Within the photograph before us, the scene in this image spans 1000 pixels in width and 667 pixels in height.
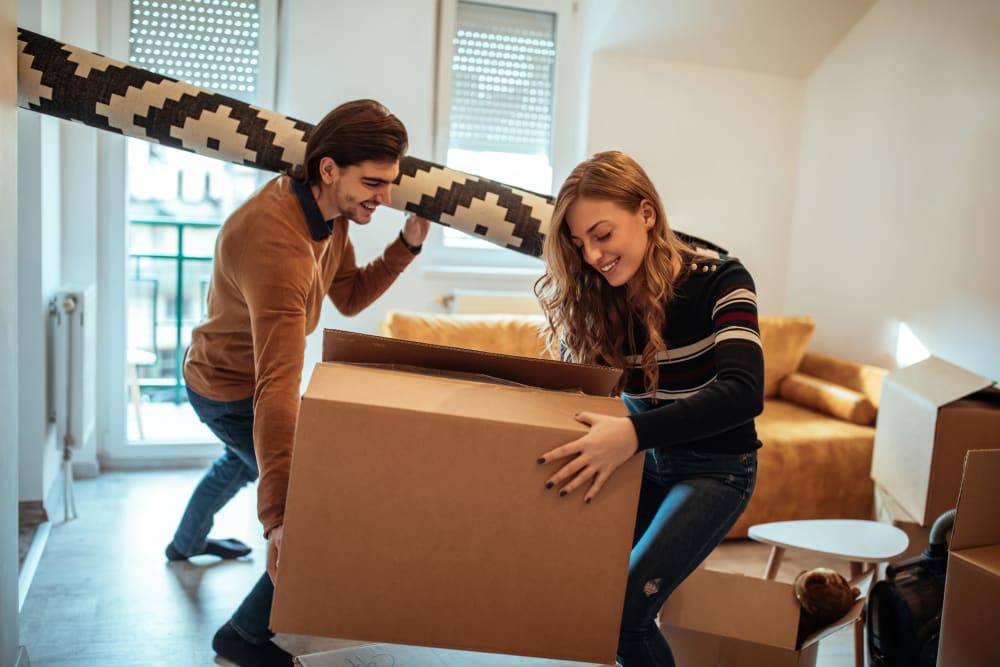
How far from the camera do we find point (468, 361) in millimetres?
1220

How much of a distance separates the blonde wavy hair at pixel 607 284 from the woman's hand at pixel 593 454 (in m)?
0.36

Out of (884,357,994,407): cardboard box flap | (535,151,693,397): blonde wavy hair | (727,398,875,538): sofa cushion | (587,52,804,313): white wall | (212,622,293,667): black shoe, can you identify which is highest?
(587,52,804,313): white wall

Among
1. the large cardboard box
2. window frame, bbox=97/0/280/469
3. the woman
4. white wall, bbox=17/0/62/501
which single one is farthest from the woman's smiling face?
window frame, bbox=97/0/280/469

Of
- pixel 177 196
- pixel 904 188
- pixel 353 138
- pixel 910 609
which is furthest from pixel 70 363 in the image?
pixel 904 188

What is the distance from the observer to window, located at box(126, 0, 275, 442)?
330 centimetres

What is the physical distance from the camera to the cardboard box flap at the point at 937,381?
87.7 inches

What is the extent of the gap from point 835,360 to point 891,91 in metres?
1.12

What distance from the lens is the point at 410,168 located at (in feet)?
6.28

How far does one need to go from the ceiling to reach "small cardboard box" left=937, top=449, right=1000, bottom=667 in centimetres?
268

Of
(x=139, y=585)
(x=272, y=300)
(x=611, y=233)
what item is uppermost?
(x=611, y=233)

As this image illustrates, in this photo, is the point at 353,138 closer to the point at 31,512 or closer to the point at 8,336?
the point at 8,336

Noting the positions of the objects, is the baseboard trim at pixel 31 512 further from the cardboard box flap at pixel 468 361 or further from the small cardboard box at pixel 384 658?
the cardboard box flap at pixel 468 361

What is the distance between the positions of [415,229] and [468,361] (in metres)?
0.88

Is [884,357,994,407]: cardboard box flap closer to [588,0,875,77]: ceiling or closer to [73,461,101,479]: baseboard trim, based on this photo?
[588,0,875,77]: ceiling
